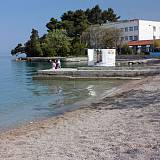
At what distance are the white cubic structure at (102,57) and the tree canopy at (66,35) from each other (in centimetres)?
6968

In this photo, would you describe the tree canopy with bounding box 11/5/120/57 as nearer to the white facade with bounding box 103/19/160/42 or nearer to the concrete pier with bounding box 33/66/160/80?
the white facade with bounding box 103/19/160/42

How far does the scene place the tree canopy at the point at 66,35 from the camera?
132875 millimetres

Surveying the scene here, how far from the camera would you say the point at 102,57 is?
5272 centimetres

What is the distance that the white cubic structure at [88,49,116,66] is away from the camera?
52.4m

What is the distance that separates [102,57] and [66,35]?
292ft

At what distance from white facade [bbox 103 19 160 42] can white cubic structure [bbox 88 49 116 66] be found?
3404 inches

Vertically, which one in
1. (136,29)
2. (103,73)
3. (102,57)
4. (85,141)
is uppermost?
(136,29)

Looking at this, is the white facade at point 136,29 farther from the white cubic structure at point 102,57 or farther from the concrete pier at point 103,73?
the concrete pier at point 103,73

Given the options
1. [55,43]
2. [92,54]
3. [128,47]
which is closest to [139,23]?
[128,47]

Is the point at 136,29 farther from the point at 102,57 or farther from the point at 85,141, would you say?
the point at 85,141

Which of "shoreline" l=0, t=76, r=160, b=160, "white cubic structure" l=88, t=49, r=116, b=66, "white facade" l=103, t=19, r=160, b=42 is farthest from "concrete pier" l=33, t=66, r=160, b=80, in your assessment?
"white facade" l=103, t=19, r=160, b=42

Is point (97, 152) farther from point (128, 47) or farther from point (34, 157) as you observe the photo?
point (128, 47)

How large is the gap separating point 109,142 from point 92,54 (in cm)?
4515

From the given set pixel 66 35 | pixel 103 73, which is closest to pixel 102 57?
pixel 103 73
